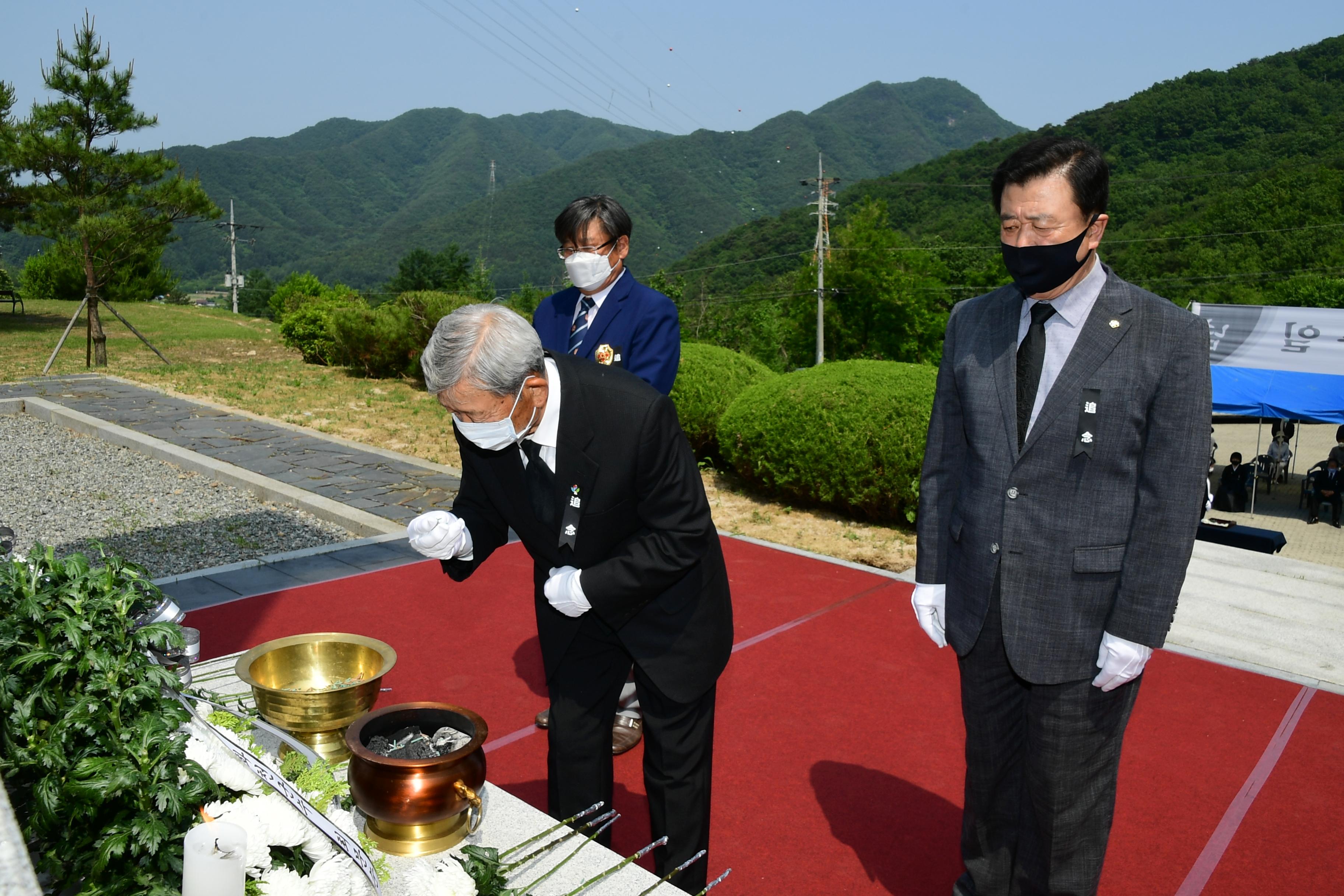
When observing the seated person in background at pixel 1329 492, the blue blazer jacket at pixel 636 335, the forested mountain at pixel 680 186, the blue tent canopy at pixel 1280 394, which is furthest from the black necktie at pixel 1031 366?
the forested mountain at pixel 680 186

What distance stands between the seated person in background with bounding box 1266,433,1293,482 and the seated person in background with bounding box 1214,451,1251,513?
63.9 inches

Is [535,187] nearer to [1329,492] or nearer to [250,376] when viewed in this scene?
[250,376]

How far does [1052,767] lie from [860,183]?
66355mm

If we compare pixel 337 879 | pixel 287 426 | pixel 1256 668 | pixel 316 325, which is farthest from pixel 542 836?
pixel 316 325

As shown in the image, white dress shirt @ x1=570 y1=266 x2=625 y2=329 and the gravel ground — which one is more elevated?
white dress shirt @ x1=570 y1=266 x2=625 y2=329

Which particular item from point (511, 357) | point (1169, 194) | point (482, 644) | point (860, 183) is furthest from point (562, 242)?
point (860, 183)

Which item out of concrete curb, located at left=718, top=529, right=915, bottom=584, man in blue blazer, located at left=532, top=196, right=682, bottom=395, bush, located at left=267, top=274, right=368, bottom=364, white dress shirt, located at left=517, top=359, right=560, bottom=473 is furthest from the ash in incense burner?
bush, located at left=267, top=274, right=368, bottom=364

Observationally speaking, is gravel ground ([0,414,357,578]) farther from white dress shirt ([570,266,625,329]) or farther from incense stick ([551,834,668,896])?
incense stick ([551,834,668,896])

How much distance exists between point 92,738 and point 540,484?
1.03 m

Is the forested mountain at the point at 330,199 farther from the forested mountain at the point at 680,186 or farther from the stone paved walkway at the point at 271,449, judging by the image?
the stone paved walkway at the point at 271,449

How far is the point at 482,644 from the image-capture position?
479cm

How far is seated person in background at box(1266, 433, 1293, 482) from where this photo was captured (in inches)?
707

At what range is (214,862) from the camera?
1372 millimetres

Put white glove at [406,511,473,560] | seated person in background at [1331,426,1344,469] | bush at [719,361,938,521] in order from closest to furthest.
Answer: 1. white glove at [406,511,473,560]
2. bush at [719,361,938,521]
3. seated person in background at [1331,426,1344,469]
